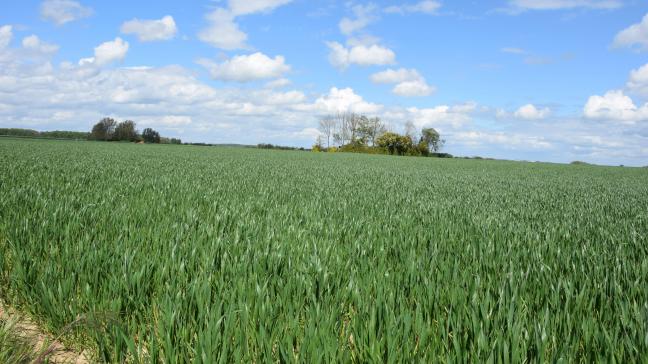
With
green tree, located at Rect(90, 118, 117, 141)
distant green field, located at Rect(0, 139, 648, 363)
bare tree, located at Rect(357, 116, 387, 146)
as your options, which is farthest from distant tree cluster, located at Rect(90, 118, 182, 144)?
distant green field, located at Rect(0, 139, 648, 363)

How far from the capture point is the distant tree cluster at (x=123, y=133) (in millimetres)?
101188

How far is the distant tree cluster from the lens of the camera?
101 metres

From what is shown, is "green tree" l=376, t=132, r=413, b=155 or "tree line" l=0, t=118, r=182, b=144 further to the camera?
"tree line" l=0, t=118, r=182, b=144

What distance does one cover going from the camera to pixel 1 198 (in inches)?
226

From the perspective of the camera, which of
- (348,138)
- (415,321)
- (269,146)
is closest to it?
(415,321)

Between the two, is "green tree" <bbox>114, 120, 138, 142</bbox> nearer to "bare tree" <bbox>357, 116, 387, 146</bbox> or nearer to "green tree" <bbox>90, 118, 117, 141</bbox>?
"green tree" <bbox>90, 118, 117, 141</bbox>

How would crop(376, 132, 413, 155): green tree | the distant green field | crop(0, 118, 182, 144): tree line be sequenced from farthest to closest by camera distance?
1. crop(0, 118, 182, 144): tree line
2. crop(376, 132, 413, 155): green tree
3. the distant green field

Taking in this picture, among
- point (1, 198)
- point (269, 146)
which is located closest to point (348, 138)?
point (269, 146)

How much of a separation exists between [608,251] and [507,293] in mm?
2898

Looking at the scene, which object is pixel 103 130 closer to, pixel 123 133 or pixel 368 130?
pixel 123 133

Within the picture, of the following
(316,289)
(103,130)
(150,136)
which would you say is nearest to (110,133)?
(103,130)

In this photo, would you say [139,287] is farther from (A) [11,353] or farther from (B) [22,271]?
(B) [22,271]

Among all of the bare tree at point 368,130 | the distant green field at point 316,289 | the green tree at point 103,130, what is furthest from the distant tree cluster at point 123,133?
the distant green field at point 316,289

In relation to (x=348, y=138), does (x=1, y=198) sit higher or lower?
lower
